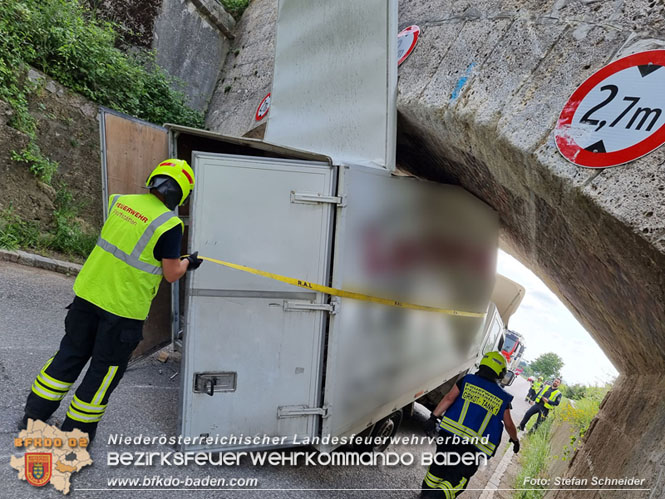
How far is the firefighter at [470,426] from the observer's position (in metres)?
3.46

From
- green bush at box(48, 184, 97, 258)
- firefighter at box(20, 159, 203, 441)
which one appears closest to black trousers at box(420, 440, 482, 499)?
firefighter at box(20, 159, 203, 441)

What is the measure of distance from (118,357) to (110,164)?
154 cm

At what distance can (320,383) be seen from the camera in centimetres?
325

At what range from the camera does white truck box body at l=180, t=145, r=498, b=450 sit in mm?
2963

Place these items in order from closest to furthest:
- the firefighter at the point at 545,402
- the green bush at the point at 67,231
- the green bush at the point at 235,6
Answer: the green bush at the point at 67,231 < the firefighter at the point at 545,402 < the green bush at the point at 235,6

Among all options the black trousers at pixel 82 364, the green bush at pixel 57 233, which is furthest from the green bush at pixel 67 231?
the black trousers at pixel 82 364

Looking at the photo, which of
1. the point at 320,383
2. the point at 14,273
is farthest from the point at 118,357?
the point at 14,273

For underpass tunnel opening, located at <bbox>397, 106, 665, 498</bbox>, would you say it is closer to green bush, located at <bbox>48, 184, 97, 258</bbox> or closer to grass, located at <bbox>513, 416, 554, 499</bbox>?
grass, located at <bbox>513, 416, 554, 499</bbox>

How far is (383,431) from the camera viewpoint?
14.0ft

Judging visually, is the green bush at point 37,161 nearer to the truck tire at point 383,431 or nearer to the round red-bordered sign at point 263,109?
the round red-bordered sign at point 263,109

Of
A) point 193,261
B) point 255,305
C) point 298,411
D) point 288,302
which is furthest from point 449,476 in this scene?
point 193,261

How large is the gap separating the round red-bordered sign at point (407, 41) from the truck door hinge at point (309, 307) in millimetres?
2879

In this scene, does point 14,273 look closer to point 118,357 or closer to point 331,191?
point 118,357

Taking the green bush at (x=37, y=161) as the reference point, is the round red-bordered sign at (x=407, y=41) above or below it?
above
